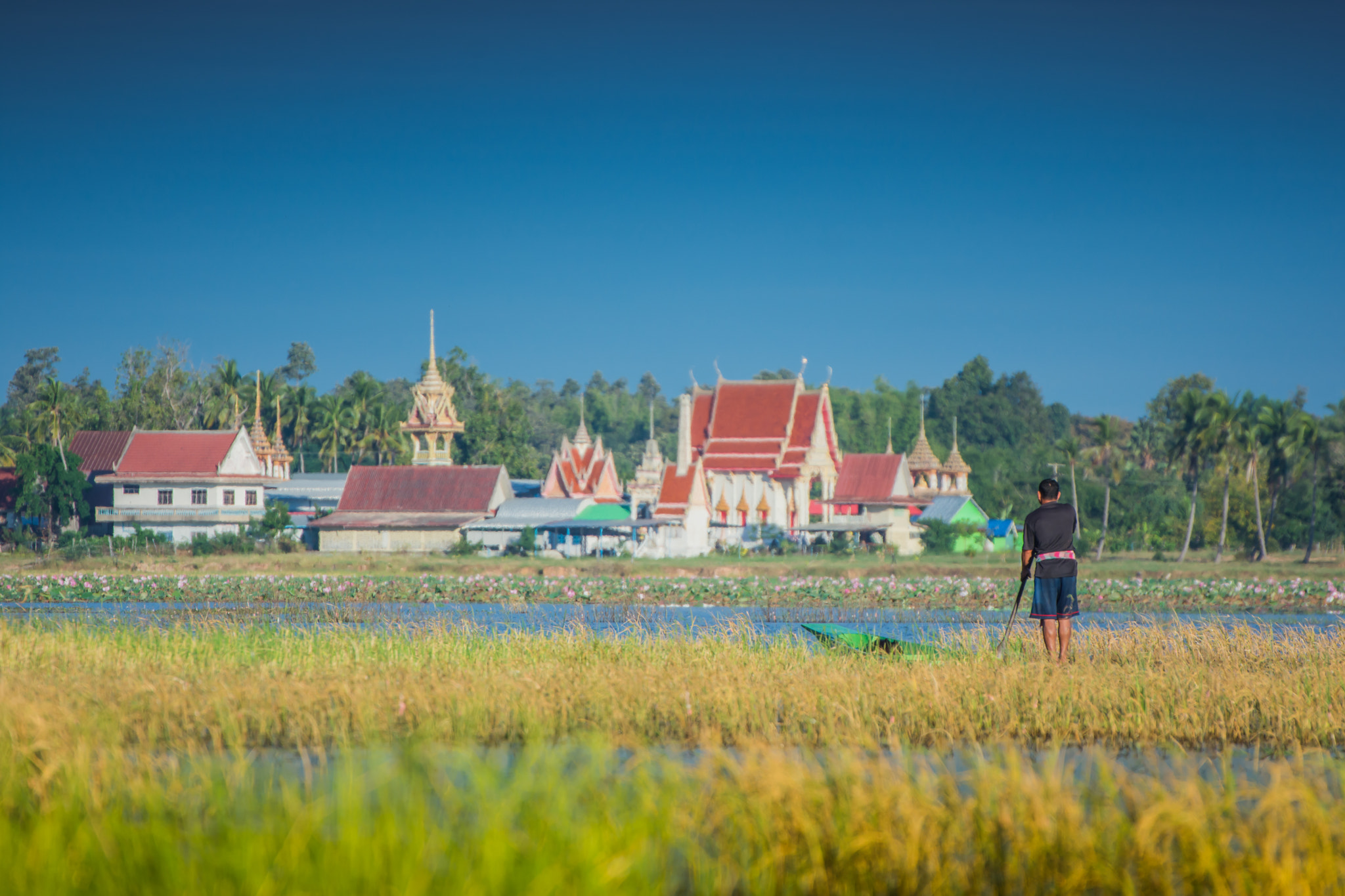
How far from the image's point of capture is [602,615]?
81.7 feet

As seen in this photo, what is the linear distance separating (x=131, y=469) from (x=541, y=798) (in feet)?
171

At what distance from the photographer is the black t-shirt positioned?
11281mm

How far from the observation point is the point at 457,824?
5.79m

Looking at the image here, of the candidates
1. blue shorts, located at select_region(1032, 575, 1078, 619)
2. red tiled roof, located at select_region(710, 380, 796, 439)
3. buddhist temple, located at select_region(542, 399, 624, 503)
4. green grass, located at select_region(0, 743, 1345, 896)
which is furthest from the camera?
red tiled roof, located at select_region(710, 380, 796, 439)

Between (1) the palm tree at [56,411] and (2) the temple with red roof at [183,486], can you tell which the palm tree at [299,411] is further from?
(2) the temple with red roof at [183,486]

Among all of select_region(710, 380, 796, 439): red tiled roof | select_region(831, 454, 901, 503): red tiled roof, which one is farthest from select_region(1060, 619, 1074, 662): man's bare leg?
select_region(710, 380, 796, 439): red tiled roof

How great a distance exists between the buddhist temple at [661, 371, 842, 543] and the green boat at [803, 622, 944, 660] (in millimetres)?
42042

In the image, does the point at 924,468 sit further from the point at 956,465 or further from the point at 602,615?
the point at 602,615

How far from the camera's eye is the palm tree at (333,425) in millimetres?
79750

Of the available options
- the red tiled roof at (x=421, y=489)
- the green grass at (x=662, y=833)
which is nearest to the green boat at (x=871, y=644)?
the green grass at (x=662, y=833)

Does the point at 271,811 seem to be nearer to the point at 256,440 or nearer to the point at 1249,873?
the point at 1249,873

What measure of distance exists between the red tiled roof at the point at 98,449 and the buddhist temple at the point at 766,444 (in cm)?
2655

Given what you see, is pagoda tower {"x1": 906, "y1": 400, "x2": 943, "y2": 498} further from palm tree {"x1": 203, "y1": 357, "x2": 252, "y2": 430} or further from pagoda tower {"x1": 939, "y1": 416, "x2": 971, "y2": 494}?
palm tree {"x1": 203, "y1": 357, "x2": 252, "y2": 430}

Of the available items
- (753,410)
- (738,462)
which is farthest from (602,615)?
(753,410)
